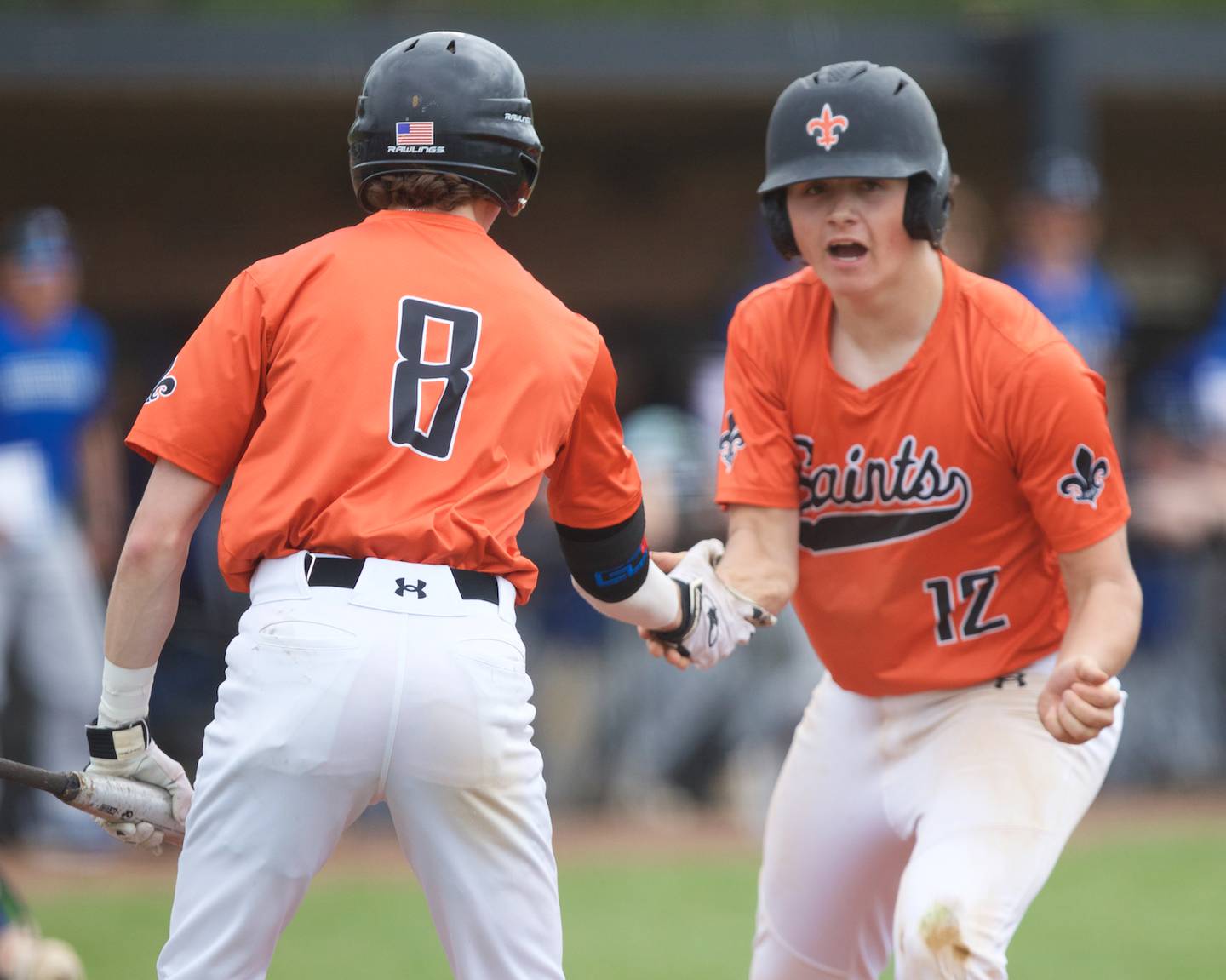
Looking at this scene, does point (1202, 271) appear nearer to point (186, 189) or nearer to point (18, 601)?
point (186, 189)

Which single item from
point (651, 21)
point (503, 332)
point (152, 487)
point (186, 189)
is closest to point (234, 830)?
point (152, 487)

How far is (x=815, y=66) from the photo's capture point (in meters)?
10.7

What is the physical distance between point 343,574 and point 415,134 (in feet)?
2.82

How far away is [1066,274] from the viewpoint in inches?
335

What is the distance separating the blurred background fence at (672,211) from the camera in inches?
343

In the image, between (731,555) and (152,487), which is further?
(731,555)

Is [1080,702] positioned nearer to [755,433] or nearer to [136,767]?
[755,433]

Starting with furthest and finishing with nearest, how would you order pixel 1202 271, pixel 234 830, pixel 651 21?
pixel 1202 271, pixel 651 21, pixel 234 830

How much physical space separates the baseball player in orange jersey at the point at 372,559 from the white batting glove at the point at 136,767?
0.19 ft

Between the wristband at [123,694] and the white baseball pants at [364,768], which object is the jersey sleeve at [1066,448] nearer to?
the white baseball pants at [364,768]

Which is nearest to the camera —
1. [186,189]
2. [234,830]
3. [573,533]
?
[234,830]

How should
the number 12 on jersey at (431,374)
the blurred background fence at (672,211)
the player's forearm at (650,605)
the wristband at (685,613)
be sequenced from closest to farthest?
the number 12 on jersey at (431,374) → the player's forearm at (650,605) → the wristband at (685,613) → the blurred background fence at (672,211)

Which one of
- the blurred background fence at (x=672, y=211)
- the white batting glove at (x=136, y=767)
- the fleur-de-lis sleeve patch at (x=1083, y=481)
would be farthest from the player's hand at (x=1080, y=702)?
the blurred background fence at (x=672, y=211)

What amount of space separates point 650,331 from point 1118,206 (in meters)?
3.75
